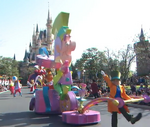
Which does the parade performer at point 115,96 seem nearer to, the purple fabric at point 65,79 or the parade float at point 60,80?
the parade float at point 60,80

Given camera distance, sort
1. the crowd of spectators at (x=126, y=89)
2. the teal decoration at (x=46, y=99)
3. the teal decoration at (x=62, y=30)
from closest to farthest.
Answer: the teal decoration at (x=62, y=30), the teal decoration at (x=46, y=99), the crowd of spectators at (x=126, y=89)

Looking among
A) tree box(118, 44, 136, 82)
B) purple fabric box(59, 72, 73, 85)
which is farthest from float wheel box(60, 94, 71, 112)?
tree box(118, 44, 136, 82)

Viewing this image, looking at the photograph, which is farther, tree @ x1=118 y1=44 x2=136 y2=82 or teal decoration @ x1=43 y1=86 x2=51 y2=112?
tree @ x1=118 y1=44 x2=136 y2=82

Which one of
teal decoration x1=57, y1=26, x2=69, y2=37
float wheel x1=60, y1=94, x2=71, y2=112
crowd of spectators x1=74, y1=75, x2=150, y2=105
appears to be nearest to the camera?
float wheel x1=60, y1=94, x2=71, y2=112

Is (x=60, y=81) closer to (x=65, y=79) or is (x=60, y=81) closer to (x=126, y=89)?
(x=65, y=79)

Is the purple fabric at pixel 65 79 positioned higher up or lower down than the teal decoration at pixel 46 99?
higher up

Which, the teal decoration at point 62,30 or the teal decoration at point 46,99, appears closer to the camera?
the teal decoration at point 62,30

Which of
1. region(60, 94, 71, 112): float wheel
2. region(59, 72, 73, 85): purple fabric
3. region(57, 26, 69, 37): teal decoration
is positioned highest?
region(57, 26, 69, 37): teal decoration

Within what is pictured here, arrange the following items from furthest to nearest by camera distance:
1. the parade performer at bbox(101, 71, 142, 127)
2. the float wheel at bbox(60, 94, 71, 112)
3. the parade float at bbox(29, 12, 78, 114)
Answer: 1. the parade float at bbox(29, 12, 78, 114)
2. the float wheel at bbox(60, 94, 71, 112)
3. the parade performer at bbox(101, 71, 142, 127)

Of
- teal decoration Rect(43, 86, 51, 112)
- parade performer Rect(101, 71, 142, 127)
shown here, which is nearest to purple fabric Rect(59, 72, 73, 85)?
teal decoration Rect(43, 86, 51, 112)

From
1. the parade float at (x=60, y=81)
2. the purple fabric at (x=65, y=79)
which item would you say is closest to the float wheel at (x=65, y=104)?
the parade float at (x=60, y=81)

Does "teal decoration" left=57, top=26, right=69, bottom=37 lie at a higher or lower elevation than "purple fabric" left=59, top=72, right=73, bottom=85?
higher

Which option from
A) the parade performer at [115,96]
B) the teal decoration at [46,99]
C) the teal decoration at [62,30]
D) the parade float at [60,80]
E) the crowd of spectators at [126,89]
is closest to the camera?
the parade performer at [115,96]

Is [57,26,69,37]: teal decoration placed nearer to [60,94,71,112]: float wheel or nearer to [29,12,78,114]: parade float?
[29,12,78,114]: parade float
